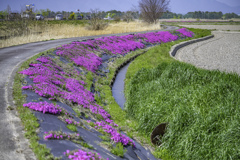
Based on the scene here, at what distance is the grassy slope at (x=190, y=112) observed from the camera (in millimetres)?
7316

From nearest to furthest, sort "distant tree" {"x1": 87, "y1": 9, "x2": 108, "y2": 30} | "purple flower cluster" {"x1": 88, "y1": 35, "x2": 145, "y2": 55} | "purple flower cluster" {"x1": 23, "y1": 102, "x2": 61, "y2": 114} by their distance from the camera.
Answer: "purple flower cluster" {"x1": 23, "y1": 102, "x2": 61, "y2": 114}, "purple flower cluster" {"x1": 88, "y1": 35, "x2": 145, "y2": 55}, "distant tree" {"x1": 87, "y1": 9, "x2": 108, "y2": 30}

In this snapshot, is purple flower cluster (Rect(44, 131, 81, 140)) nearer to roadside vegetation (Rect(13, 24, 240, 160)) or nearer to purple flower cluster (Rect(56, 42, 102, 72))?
roadside vegetation (Rect(13, 24, 240, 160))

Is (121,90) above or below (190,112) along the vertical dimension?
below

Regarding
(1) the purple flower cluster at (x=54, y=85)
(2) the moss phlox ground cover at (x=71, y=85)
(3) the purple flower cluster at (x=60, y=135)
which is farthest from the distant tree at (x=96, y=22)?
(3) the purple flower cluster at (x=60, y=135)

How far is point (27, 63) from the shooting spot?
13344 millimetres

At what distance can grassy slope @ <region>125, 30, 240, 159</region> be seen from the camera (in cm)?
732

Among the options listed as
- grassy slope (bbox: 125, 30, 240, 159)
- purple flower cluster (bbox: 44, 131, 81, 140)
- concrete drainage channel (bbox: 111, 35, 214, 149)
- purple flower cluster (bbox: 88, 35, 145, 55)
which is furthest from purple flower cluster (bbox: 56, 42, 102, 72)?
purple flower cluster (bbox: 44, 131, 81, 140)

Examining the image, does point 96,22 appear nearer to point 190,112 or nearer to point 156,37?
point 156,37

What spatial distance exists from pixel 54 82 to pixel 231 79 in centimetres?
929

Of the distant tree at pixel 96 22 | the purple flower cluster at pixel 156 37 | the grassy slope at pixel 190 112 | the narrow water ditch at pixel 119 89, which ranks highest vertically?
the distant tree at pixel 96 22

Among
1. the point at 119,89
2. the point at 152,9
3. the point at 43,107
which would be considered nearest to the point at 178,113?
the point at 43,107

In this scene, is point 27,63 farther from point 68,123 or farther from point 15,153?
point 15,153

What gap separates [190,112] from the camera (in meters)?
8.70

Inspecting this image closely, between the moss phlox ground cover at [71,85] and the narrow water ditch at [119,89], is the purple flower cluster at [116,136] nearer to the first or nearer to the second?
the moss phlox ground cover at [71,85]
